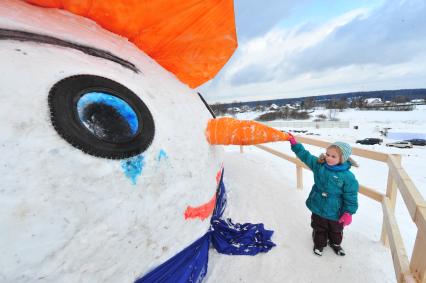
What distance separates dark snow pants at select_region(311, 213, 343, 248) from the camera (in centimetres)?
260

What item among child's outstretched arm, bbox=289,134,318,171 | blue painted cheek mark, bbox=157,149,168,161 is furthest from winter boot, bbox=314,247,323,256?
blue painted cheek mark, bbox=157,149,168,161

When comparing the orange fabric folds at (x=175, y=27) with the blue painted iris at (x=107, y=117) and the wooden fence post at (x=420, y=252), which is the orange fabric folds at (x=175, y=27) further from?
the wooden fence post at (x=420, y=252)

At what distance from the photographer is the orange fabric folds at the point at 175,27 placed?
6.72ft

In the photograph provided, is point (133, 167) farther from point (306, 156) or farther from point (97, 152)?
point (306, 156)

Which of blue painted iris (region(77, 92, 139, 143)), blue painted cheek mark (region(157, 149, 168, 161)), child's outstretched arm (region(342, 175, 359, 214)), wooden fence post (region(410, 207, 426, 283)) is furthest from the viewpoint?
child's outstretched arm (region(342, 175, 359, 214))

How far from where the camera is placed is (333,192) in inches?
99.0

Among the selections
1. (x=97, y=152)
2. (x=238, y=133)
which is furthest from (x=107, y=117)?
(x=238, y=133)

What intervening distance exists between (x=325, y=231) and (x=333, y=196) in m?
0.42

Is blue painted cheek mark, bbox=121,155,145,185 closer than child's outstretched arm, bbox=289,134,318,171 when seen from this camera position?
Yes

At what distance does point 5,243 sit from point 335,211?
2.57m

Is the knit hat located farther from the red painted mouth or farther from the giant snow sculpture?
the red painted mouth

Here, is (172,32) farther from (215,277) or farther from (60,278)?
(215,277)

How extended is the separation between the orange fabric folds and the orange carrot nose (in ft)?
2.67

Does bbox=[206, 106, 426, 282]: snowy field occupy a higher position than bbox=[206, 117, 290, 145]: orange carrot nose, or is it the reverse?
bbox=[206, 117, 290, 145]: orange carrot nose
